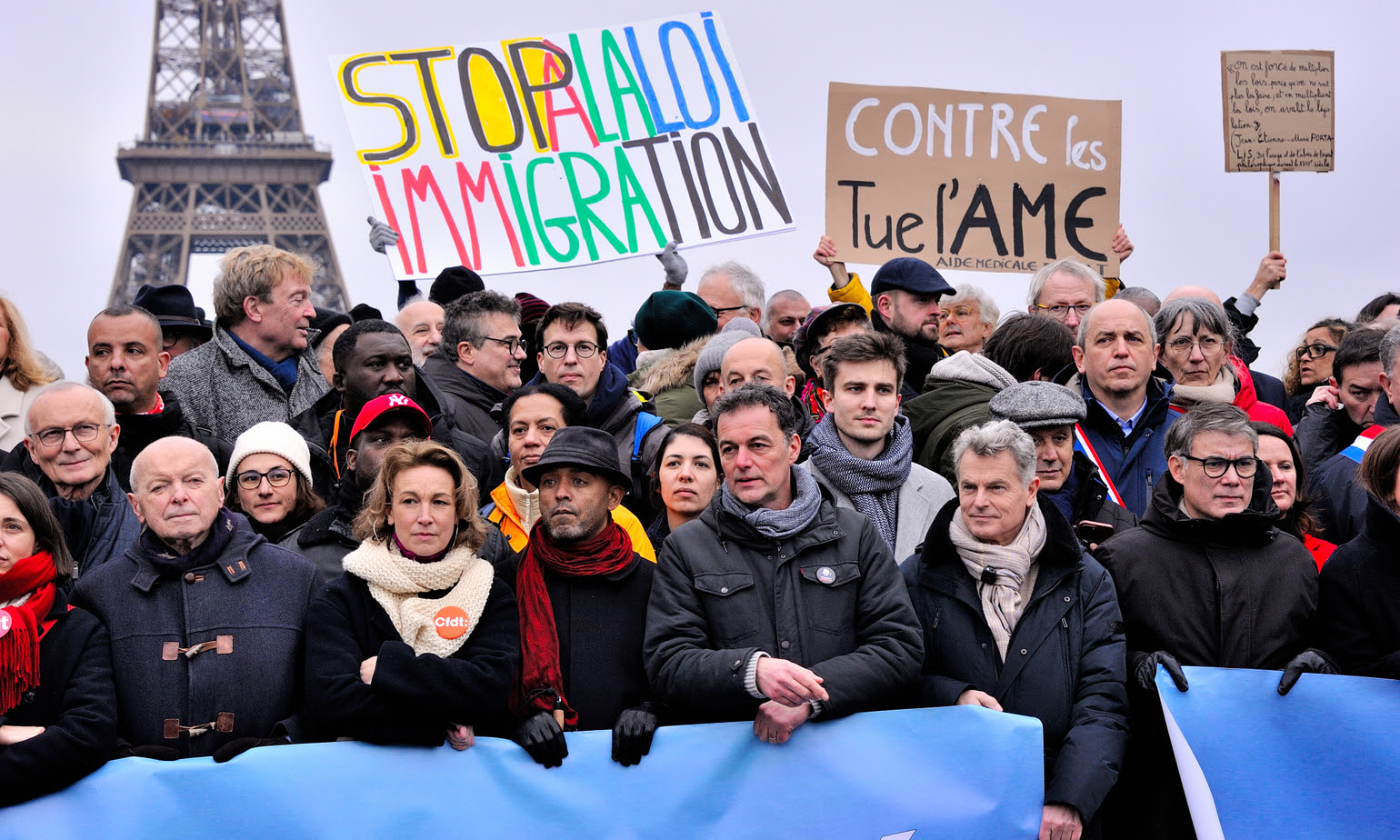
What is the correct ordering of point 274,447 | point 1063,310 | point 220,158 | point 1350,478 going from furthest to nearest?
point 220,158 < point 1063,310 < point 1350,478 < point 274,447

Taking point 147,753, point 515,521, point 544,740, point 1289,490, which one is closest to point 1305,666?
point 1289,490

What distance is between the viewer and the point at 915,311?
6852 mm

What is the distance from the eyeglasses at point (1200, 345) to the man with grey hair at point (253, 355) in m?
3.83

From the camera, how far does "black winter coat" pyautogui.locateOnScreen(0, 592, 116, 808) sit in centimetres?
390

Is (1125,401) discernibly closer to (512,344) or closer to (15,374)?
(512,344)

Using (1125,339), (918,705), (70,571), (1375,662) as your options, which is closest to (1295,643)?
(1375,662)

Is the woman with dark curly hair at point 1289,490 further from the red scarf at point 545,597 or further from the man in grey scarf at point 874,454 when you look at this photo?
the red scarf at point 545,597

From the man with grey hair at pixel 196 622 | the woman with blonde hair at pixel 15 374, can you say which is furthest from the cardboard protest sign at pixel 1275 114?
the woman with blonde hair at pixel 15 374

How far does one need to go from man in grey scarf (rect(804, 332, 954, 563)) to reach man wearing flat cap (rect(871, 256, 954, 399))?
169 cm

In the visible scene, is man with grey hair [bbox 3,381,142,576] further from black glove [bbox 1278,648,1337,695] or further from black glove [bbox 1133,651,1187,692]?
black glove [bbox 1278,648,1337,695]

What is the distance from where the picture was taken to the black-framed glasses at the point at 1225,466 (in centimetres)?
455

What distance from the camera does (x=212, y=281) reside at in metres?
6.52

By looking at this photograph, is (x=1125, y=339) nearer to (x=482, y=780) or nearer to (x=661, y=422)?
(x=661, y=422)

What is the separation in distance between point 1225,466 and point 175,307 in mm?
4921
